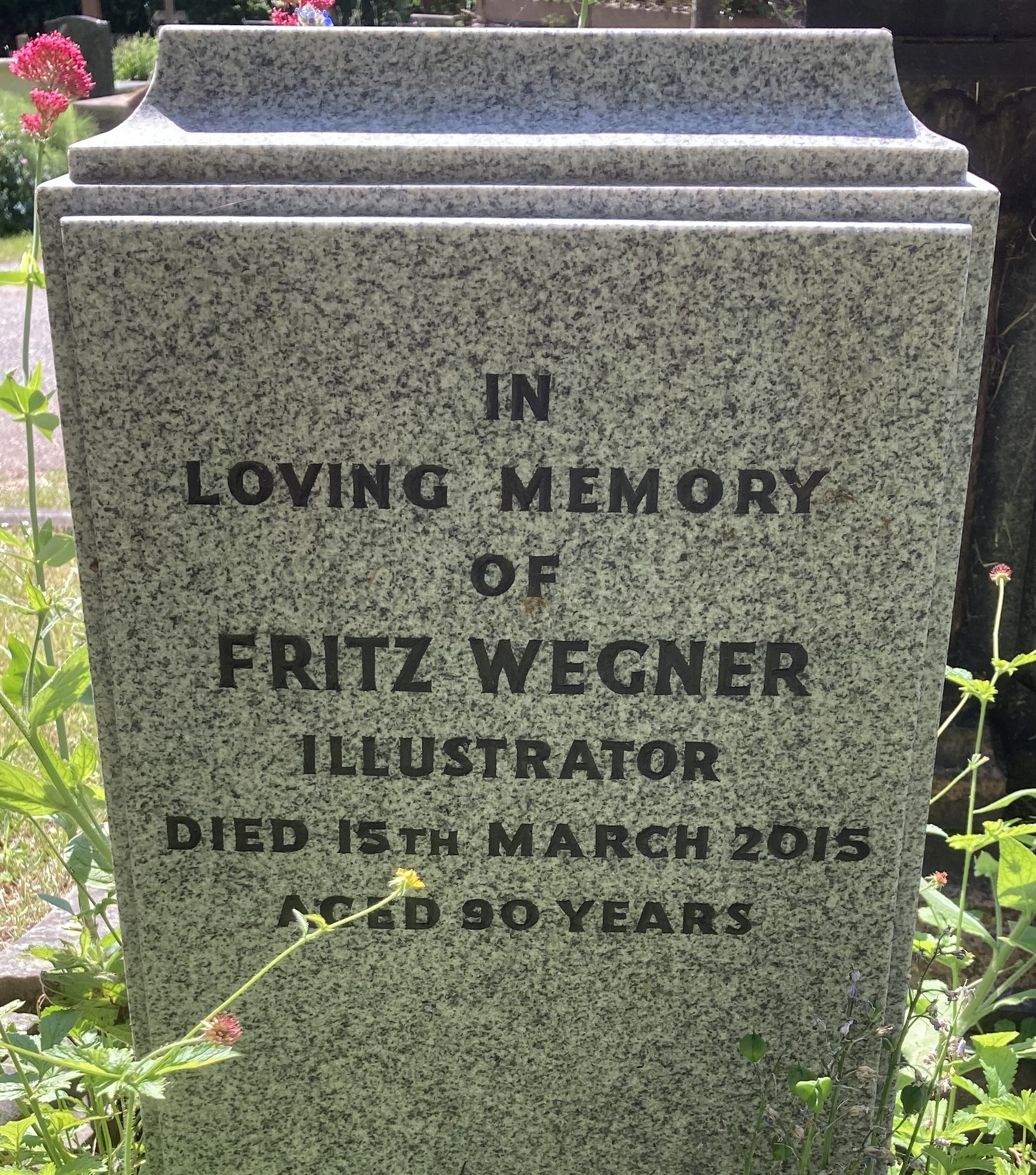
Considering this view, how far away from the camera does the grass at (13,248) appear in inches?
389

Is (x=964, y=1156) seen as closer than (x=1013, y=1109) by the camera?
No

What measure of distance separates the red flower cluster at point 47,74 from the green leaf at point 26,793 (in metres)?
1.15

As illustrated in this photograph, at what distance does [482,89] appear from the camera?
183 centimetres

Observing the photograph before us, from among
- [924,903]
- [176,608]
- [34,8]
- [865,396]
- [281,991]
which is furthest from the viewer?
[34,8]

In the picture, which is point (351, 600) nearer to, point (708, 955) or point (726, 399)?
point (726, 399)

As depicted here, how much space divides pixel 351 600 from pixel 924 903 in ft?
5.51

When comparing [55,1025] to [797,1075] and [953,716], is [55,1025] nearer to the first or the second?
[797,1075]

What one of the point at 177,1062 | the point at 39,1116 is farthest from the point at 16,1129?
the point at 177,1062

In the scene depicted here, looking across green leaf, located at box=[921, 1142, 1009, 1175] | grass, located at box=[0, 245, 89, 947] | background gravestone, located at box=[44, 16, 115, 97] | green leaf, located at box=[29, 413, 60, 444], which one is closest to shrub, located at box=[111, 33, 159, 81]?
background gravestone, located at box=[44, 16, 115, 97]

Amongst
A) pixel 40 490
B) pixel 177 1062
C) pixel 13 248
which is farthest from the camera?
pixel 13 248

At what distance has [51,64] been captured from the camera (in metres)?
2.25

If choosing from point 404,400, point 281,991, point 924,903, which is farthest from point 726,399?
point 924,903

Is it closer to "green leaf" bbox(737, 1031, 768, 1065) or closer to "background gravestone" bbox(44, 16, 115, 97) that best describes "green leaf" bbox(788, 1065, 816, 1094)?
"green leaf" bbox(737, 1031, 768, 1065)

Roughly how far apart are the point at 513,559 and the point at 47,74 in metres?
1.36
